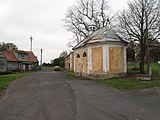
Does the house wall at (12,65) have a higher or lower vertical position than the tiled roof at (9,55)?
lower

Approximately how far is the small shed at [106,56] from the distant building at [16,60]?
29.6 metres

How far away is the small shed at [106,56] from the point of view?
26406mm

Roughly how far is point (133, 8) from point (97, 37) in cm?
608

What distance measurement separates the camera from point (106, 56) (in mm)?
26391

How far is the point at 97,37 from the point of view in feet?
92.9

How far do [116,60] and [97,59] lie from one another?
2.25m

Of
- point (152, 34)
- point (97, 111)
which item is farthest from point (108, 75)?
point (97, 111)

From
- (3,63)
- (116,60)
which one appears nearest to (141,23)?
(116,60)

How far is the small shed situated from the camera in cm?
2641

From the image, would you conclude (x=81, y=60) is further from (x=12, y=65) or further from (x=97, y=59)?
(x=12, y=65)

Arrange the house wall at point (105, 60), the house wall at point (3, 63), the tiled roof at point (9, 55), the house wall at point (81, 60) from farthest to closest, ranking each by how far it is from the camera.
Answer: the tiled roof at point (9, 55) < the house wall at point (3, 63) < the house wall at point (81, 60) < the house wall at point (105, 60)

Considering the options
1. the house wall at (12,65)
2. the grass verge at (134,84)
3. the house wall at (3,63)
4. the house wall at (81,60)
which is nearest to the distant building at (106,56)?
the house wall at (81,60)

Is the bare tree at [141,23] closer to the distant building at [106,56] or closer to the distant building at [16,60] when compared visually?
the distant building at [106,56]

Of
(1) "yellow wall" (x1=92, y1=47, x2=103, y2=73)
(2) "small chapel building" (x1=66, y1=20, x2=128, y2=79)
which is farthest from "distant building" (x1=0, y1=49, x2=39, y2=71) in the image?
(1) "yellow wall" (x1=92, y1=47, x2=103, y2=73)
